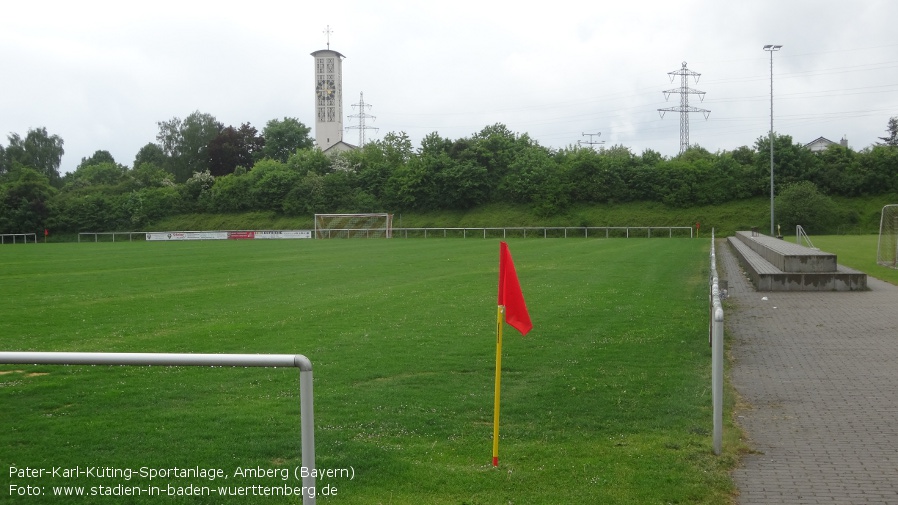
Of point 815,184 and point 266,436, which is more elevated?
point 815,184

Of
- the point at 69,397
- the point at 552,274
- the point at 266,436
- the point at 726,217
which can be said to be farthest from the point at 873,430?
the point at 726,217

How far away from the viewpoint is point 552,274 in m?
25.2

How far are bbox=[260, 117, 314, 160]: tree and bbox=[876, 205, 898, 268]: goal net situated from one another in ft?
288

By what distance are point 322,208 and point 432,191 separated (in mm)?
11133

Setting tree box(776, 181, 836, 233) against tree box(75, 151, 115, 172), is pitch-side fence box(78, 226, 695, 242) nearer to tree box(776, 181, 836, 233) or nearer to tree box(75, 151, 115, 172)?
tree box(776, 181, 836, 233)

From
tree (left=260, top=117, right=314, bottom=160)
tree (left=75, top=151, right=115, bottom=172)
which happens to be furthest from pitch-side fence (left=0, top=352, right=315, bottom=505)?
tree (left=75, top=151, right=115, bottom=172)

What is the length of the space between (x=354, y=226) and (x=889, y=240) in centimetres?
5114

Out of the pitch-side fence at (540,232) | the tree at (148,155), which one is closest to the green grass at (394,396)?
the pitch-side fence at (540,232)

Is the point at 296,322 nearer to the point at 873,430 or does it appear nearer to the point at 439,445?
the point at 439,445

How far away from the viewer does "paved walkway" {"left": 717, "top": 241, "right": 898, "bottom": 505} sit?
19.4ft

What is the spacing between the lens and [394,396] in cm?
845

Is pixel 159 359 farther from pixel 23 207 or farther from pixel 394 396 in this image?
pixel 23 207

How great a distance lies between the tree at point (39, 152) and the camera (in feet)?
372

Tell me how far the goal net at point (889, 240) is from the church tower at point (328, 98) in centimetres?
10169
